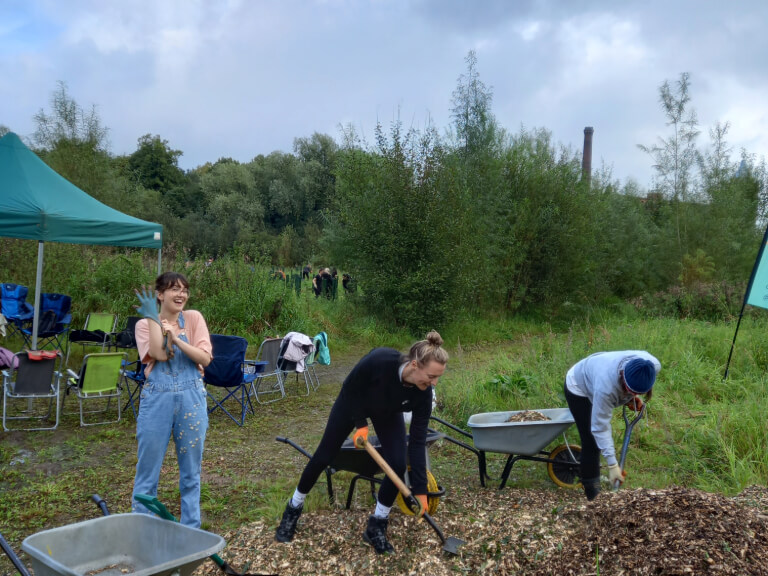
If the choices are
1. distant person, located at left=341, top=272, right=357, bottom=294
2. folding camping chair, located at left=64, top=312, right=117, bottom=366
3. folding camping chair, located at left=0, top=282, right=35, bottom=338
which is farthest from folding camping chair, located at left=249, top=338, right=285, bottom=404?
distant person, located at left=341, top=272, right=357, bottom=294

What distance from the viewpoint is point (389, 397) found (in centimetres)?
312

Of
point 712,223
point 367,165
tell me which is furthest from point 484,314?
point 712,223

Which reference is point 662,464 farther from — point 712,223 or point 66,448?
point 712,223

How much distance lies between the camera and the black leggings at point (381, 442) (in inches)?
127

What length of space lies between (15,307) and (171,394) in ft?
23.6

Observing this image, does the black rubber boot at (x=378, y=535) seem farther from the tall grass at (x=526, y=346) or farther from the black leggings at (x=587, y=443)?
the tall grass at (x=526, y=346)

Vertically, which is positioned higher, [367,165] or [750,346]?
[367,165]

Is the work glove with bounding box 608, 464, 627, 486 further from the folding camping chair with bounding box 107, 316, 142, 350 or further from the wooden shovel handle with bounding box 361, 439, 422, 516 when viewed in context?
the folding camping chair with bounding box 107, 316, 142, 350

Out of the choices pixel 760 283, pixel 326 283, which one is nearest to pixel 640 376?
A: pixel 760 283

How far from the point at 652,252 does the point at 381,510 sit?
1470cm

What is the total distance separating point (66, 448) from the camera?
514cm

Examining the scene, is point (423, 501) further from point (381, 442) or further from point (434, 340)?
point (434, 340)

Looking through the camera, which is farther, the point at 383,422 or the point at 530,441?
the point at 530,441

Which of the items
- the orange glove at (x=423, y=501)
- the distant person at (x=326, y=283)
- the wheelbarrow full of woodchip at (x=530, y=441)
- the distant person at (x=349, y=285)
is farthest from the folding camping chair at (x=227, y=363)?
the distant person at (x=326, y=283)
